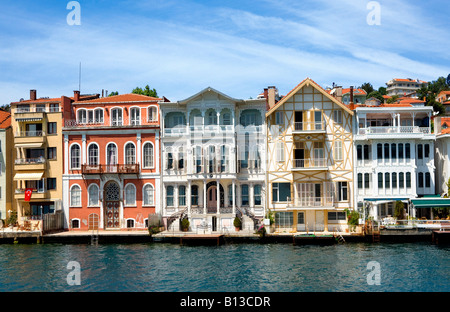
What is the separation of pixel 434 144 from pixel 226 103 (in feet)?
69.6

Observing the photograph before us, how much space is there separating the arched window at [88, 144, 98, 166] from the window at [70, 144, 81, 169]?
3.74ft

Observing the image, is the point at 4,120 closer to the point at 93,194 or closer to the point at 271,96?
the point at 93,194

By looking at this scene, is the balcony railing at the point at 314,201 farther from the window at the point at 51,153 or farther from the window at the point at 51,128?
the window at the point at 51,128

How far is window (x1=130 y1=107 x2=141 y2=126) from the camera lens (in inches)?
2023

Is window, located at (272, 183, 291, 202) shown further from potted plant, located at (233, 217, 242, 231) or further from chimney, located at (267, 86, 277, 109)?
chimney, located at (267, 86, 277, 109)

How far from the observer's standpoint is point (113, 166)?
50.6 m

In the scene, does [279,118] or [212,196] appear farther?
[212,196]

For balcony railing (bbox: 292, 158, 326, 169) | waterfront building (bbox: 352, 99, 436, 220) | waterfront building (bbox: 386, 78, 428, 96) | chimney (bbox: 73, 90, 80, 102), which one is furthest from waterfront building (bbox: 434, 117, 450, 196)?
waterfront building (bbox: 386, 78, 428, 96)

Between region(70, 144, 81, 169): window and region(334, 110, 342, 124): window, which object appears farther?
region(70, 144, 81, 169): window

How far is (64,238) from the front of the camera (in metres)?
46.7

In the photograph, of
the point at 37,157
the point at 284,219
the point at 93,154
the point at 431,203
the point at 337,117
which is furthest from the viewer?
the point at 37,157

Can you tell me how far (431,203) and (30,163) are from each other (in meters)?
38.4

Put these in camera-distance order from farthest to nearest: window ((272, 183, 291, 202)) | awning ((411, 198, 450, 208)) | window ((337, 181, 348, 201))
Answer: window ((272, 183, 291, 202)) < window ((337, 181, 348, 201)) < awning ((411, 198, 450, 208))

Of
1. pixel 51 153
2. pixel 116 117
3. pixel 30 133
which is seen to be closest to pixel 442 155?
pixel 116 117
